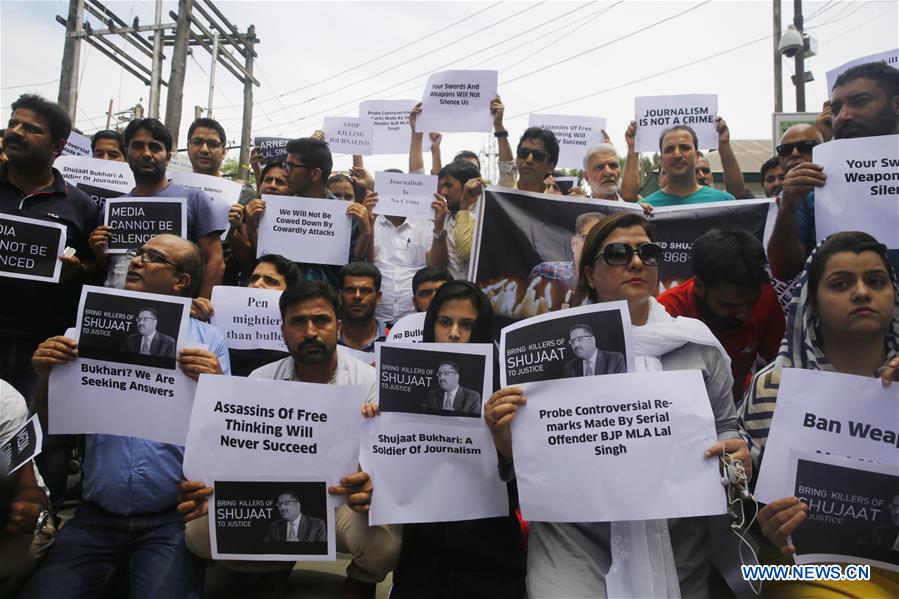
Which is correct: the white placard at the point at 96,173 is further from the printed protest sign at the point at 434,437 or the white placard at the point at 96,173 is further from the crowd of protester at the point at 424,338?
the printed protest sign at the point at 434,437

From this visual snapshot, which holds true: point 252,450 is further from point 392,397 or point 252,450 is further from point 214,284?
point 214,284

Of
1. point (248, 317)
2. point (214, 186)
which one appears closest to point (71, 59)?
point (214, 186)

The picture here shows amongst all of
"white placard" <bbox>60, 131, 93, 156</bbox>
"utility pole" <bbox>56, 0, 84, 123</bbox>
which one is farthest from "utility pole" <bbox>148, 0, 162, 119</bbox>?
"white placard" <bbox>60, 131, 93, 156</bbox>

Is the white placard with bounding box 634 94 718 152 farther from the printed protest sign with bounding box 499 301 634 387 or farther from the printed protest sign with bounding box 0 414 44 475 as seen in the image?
the printed protest sign with bounding box 0 414 44 475

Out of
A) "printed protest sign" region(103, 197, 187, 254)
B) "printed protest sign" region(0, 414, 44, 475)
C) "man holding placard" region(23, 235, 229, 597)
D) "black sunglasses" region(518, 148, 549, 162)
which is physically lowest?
"man holding placard" region(23, 235, 229, 597)

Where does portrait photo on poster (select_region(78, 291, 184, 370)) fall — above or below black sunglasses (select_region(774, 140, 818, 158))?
below

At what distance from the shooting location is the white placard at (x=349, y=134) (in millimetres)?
7422

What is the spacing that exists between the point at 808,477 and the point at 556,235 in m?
2.50

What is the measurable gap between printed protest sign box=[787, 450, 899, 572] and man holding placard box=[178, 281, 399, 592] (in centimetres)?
177

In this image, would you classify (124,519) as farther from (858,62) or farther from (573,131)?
(573,131)

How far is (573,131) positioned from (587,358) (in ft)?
16.8

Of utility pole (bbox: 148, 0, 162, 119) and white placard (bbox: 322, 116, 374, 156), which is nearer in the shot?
white placard (bbox: 322, 116, 374, 156)

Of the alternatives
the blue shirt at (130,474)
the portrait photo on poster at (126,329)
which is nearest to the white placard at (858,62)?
the portrait photo on poster at (126,329)

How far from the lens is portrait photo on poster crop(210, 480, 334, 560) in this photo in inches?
109
